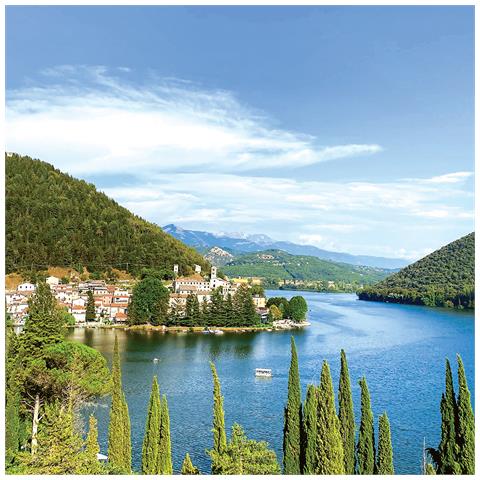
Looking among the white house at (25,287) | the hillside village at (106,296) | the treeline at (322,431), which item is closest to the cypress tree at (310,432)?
the treeline at (322,431)

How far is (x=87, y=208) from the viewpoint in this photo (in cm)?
5878

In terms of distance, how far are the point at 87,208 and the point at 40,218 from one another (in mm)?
6162

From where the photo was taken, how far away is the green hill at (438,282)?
51.4 metres

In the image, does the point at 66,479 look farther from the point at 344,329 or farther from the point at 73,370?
the point at 344,329

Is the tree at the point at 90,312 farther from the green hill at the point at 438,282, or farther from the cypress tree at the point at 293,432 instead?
the green hill at the point at 438,282

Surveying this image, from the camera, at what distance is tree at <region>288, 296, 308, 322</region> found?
3972 centimetres

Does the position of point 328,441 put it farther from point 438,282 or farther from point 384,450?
point 438,282

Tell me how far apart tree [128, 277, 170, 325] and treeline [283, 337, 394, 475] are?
27.6 m

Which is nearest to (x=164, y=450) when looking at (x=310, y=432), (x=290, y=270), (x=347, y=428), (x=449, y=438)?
(x=310, y=432)

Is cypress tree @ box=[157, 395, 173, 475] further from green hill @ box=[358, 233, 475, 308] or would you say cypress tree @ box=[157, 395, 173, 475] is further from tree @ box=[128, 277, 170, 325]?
green hill @ box=[358, 233, 475, 308]

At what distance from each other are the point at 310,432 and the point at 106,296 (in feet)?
111

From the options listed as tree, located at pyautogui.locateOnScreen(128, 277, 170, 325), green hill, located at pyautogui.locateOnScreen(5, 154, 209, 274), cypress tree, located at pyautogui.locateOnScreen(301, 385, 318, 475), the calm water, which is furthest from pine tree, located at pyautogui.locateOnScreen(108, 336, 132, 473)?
green hill, located at pyautogui.locateOnScreen(5, 154, 209, 274)

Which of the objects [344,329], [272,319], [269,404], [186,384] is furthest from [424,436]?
[272,319]

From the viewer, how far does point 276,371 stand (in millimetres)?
21953
